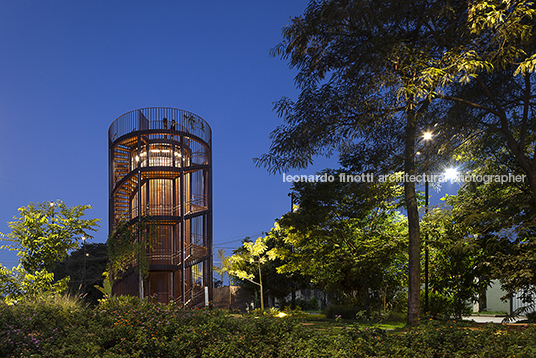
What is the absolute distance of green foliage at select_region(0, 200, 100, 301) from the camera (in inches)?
511

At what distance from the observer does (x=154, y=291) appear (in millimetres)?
22328

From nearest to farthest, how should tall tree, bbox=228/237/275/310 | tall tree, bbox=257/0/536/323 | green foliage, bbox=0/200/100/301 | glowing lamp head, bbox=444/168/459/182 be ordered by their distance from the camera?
tall tree, bbox=257/0/536/323
green foliage, bbox=0/200/100/301
glowing lamp head, bbox=444/168/459/182
tall tree, bbox=228/237/275/310

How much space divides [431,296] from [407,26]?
12.1 metres

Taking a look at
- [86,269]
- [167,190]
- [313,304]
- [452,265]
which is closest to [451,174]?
[452,265]

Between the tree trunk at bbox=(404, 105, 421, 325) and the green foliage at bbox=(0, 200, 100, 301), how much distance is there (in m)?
10.4

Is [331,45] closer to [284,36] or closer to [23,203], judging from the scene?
[284,36]

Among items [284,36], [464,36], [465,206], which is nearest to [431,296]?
[465,206]

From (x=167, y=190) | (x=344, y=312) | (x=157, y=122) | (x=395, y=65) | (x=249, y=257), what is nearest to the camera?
(x=395, y=65)

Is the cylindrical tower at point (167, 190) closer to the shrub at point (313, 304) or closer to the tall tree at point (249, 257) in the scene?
the tall tree at point (249, 257)

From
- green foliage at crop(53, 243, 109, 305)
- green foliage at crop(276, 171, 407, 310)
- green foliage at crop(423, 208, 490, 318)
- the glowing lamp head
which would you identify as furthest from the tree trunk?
green foliage at crop(53, 243, 109, 305)

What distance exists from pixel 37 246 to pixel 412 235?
11.7 metres

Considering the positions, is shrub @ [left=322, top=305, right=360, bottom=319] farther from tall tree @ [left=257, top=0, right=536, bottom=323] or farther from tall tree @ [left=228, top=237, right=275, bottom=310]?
tall tree @ [left=257, top=0, right=536, bottom=323]

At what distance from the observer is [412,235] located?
12211mm

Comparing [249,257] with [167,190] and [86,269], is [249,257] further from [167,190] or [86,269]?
[86,269]
